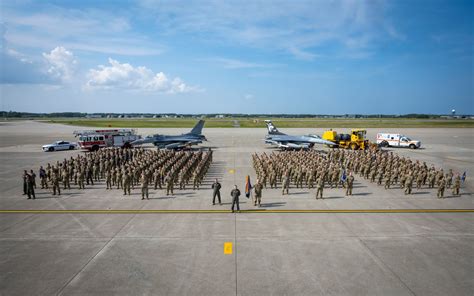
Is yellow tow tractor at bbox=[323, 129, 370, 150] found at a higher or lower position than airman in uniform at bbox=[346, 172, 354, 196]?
higher

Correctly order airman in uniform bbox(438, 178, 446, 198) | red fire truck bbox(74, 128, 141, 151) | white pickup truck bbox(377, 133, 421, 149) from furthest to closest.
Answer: white pickup truck bbox(377, 133, 421, 149) → red fire truck bbox(74, 128, 141, 151) → airman in uniform bbox(438, 178, 446, 198)

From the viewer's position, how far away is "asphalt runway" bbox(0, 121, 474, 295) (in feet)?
23.5

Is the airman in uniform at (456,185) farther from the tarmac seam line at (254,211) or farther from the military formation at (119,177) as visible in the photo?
the military formation at (119,177)

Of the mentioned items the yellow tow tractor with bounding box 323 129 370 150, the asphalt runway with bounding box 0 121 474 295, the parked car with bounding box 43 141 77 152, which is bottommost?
the asphalt runway with bounding box 0 121 474 295

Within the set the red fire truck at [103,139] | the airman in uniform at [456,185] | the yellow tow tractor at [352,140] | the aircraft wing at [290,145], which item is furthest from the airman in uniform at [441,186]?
the red fire truck at [103,139]

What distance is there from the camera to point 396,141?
125ft

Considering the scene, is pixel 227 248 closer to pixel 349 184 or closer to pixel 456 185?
pixel 349 184

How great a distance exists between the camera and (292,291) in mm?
6855

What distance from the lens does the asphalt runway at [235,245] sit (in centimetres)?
715

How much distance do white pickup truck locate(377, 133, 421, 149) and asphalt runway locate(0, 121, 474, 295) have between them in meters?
24.0

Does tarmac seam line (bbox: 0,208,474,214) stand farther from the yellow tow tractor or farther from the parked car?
the parked car

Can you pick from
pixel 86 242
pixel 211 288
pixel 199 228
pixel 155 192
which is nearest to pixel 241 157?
pixel 155 192

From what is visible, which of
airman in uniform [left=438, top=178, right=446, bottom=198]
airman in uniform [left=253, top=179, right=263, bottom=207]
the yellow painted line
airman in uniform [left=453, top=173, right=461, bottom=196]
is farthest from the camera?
airman in uniform [left=453, top=173, right=461, bottom=196]

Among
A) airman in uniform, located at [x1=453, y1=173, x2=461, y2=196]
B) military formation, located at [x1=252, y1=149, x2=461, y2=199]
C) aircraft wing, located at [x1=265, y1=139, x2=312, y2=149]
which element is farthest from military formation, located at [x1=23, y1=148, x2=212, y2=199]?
aircraft wing, located at [x1=265, y1=139, x2=312, y2=149]
